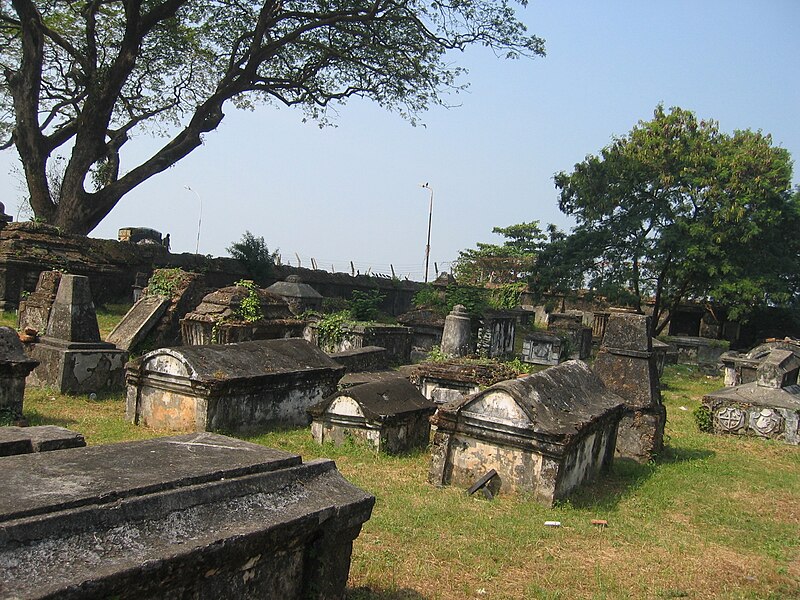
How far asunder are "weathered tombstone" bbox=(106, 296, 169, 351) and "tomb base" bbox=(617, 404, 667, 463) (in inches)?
314

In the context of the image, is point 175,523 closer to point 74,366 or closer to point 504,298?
point 74,366

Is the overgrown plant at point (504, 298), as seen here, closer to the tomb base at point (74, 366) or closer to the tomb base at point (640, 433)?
the tomb base at point (640, 433)

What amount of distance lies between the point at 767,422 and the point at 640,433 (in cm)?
390

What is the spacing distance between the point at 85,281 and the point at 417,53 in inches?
630

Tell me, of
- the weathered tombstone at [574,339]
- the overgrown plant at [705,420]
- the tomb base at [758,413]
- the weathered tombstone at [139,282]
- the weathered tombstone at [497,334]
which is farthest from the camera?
the weathered tombstone at [574,339]

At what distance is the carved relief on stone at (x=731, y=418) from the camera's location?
1126cm

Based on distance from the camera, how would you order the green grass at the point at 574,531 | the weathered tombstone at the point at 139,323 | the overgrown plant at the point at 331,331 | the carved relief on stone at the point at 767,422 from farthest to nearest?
1. the overgrown plant at the point at 331,331
2. the weathered tombstone at the point at 139,323
3. the carved relief on stone at the point at 767,422
4. the green grass at the point at 574,531

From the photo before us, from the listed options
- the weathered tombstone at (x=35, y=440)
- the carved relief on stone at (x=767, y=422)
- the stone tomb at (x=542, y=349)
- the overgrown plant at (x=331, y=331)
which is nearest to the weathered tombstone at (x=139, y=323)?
the overgrown plant at (x=331, y=331)

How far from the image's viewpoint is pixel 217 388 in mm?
7613

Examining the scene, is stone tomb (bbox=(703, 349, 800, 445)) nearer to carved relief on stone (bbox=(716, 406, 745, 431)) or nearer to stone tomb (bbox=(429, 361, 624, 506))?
carved relief on stone (bbox=(716, 406, 745, 431))

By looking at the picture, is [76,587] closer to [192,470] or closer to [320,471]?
[192,470]

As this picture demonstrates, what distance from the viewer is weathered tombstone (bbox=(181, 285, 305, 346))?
1145cm

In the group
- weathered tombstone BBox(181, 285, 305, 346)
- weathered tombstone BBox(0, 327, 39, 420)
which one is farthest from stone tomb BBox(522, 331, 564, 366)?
weathered tombstone BBox(0, 327, 39, 420)

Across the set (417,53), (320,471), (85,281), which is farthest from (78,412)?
(417,53)
